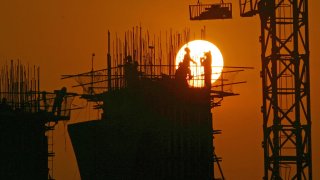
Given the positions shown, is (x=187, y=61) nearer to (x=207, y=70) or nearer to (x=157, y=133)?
(x=207, y=70)

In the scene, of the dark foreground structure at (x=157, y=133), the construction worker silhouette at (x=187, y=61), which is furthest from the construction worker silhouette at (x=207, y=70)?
the construction worker silhouette at (x=187, y=61)

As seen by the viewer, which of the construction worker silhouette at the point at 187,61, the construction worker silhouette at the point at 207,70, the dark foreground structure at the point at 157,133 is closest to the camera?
the construction worker silhouette at the point at 187,61

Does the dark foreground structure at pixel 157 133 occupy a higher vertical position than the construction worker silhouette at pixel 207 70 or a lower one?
lower

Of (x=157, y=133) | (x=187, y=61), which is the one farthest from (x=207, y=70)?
(x=157, y=133)

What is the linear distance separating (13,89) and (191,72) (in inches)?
385

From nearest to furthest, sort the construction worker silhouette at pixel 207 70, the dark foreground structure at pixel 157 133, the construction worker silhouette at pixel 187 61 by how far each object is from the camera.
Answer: the construction worker silhouette at pixel 187 61 < the dark foreground structure at pixel 157 133 < the construction worker silhouette at pixel 207 70

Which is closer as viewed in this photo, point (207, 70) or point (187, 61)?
point (187, 61)

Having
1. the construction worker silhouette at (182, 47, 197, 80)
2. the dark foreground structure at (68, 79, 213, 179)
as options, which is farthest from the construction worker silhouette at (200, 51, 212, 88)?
the construction worker silhouette at (182, 47, 197, 80)

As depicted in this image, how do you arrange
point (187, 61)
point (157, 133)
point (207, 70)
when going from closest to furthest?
1. point (187, 61)
2. point (207, 70)
3. point (157, 133)

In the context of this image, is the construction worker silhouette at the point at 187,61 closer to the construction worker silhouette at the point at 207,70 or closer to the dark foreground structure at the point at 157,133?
the dark foreground structure at the point at 157,133

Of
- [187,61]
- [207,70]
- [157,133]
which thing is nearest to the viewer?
[187,61]

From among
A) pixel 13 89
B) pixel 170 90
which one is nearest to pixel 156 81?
pixel 170 90

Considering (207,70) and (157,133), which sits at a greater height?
(207,70)

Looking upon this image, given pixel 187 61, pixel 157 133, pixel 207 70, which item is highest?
pixel 187 61
